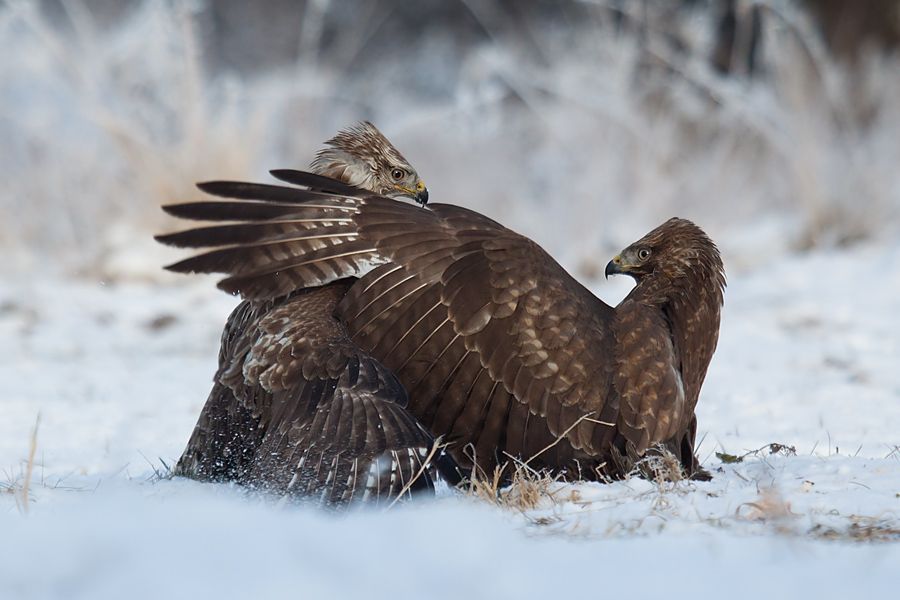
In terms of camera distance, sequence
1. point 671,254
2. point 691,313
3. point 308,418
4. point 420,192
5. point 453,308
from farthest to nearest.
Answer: point 420,192
point 671,254
point 691,313
point 453,308
point 308,418

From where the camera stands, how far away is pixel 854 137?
12148 millimetres

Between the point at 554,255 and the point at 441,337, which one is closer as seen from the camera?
the point at 441,337

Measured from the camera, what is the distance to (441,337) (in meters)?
3.80

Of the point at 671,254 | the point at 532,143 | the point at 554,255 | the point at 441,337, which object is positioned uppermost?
the point at 532,143

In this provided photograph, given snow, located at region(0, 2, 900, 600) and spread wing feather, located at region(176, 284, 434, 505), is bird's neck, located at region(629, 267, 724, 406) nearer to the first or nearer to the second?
snow, located at region(0, 2, 900, 600)

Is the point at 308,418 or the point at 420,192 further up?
the point at 420,192

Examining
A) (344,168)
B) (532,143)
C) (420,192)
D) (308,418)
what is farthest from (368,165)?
(532,143)

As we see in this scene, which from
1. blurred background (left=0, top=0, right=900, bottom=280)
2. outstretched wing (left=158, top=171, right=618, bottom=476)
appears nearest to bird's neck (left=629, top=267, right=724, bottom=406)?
outstretched wing (left=158, top=171, right=618, bottom=476)

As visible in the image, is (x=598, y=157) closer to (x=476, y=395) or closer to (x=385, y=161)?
(x=385, y=161)

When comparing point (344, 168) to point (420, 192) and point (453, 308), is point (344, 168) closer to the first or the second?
point (420, 192)

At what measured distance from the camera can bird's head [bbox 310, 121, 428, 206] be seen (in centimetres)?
464

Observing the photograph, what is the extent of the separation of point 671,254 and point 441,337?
39.8 inches

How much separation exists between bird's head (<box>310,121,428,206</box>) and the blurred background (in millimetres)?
6059

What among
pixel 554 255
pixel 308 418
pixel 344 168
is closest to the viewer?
pixel 308 418
